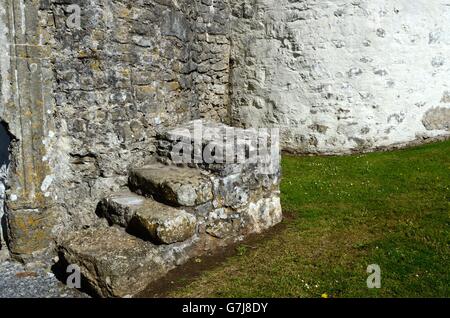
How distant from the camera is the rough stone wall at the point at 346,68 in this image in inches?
285

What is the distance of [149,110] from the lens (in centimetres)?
492

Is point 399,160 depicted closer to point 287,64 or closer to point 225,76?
point 287,64

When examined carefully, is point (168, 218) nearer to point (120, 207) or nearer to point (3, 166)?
point (120, 207)

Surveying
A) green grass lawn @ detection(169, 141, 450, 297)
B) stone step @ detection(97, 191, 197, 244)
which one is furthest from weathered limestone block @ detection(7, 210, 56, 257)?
green grass lawn @ detection(169, 141, 450, 297)

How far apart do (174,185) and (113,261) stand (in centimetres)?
86

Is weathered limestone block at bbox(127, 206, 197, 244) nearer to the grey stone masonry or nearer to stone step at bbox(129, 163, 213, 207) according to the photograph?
the grey stone masonry

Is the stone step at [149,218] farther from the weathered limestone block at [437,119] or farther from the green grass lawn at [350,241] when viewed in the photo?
the weathered limestone block at [437,119]

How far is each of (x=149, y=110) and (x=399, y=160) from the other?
12.8 ft

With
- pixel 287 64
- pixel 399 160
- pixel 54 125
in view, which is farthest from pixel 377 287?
pixel 287 64

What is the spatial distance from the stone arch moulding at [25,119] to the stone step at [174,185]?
87cm

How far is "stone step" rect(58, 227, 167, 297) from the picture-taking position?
12.3ft

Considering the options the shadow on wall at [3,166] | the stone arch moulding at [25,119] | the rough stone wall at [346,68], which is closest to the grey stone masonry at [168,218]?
the stone arch moulding at [25,119]

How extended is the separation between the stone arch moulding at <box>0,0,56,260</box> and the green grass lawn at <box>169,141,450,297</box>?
61.2 inches

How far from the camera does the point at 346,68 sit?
7301 mm
